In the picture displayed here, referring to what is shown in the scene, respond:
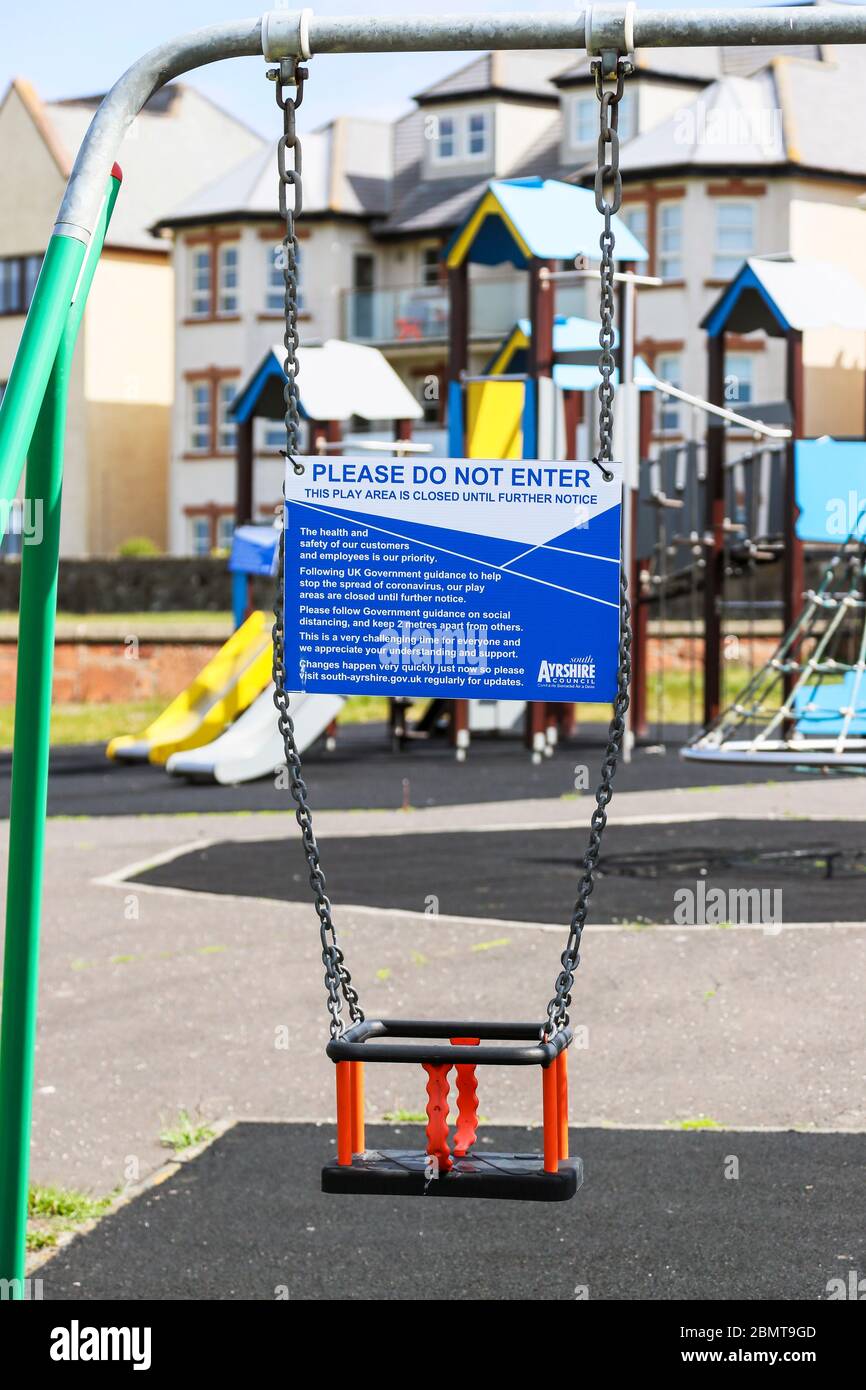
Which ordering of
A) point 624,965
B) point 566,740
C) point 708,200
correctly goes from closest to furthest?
point 624,965 → point 566,740 → point 708,200

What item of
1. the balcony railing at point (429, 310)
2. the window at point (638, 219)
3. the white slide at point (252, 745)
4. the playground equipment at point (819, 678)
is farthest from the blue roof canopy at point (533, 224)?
the balcony railing at point (429, 310)

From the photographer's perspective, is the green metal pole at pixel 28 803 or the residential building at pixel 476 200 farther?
the residential building at pixel 476 200

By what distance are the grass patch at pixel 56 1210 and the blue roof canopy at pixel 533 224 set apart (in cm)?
1423

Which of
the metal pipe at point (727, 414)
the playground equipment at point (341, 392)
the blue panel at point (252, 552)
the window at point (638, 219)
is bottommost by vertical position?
the blue panel at point (252, 552)

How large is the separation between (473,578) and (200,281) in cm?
4254

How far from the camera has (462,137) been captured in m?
45.0

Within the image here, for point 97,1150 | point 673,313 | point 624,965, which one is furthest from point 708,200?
point 97,1150

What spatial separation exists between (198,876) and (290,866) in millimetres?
644

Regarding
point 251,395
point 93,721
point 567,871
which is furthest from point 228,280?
Result: point 567,871

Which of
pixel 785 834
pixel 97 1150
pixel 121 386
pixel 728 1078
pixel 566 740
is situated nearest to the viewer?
pixel 97 1150

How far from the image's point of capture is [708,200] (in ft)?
131

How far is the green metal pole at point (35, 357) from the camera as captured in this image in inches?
173

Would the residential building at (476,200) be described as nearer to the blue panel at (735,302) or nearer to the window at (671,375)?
the window at (671,375)
